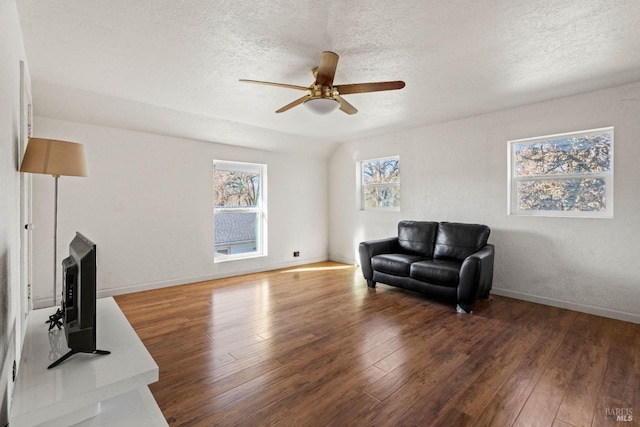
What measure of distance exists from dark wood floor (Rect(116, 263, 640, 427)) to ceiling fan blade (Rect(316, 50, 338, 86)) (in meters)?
2.20

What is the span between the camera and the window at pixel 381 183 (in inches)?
209

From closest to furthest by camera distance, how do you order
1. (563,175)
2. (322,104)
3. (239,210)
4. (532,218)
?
(322,104), (563,175), (532,218), (239,210)

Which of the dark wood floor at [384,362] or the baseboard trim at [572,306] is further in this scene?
the baseboard trim at [572,306]

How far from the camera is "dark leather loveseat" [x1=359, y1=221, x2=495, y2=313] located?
130 inches

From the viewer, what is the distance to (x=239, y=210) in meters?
5.29

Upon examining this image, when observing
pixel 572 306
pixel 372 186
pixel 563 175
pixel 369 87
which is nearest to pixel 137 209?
pixel 369 87

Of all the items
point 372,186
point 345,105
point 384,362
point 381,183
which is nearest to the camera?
point 384,362

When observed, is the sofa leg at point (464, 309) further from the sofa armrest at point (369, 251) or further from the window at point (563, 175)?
the window at point (563, 175)

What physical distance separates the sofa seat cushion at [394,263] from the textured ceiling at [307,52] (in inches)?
76.5

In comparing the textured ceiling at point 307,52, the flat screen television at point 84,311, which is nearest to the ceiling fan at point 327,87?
the textured ceiling at point 307,52

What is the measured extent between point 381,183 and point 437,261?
6.84ft

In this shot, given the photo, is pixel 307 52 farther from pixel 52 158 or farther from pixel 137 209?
pixel 137 209

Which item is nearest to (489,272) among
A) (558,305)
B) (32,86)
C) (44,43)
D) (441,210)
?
(558,305)

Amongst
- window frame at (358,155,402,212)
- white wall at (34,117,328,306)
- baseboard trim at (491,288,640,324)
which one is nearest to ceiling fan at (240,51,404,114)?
white wall at (34,117,328,306)
